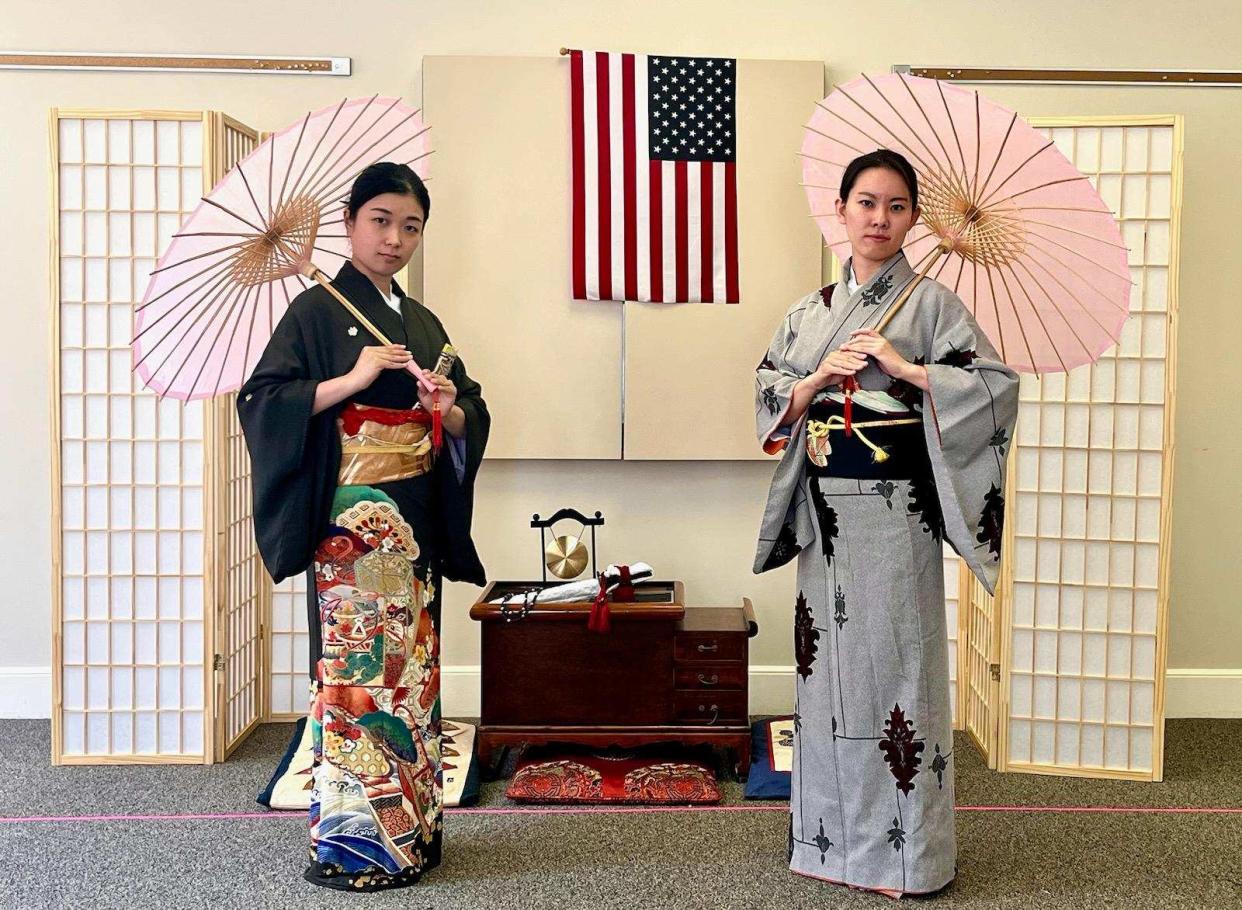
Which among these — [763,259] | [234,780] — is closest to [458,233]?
[763,259]

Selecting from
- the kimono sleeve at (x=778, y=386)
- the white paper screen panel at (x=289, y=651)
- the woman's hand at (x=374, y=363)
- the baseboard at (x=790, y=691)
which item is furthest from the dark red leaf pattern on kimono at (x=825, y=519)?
the white paper screen panel at (x=289, y=651)

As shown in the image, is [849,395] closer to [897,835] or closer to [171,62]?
[897,835]

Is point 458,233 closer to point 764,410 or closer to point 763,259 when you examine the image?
point 763,259

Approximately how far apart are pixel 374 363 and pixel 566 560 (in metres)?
1.45

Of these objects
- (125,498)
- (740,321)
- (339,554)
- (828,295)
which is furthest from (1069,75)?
(125,498)

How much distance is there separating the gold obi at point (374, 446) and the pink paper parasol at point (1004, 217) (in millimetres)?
1183

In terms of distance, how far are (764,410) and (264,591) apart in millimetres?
2200

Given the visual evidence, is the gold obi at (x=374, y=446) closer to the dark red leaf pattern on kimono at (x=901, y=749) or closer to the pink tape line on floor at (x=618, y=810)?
the pink tape line on floor at (x=618, y=810)

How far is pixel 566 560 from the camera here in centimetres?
397

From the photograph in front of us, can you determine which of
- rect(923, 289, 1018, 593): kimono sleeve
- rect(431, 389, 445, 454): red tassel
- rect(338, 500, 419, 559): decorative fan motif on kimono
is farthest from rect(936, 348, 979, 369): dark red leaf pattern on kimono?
rect(338, 500, 419, 559): decorative fan motif on kimono

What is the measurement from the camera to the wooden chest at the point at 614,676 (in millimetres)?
3660

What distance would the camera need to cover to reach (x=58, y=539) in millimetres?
3793

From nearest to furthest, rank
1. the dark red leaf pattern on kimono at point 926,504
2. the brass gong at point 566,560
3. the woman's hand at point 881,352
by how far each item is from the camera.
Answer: the woman's hand at point 881,352 → the dark red leaf pattern on kimono at point 926,504 → the brass gong at point 566,560

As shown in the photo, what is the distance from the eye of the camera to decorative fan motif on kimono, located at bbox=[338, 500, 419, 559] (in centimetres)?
275
